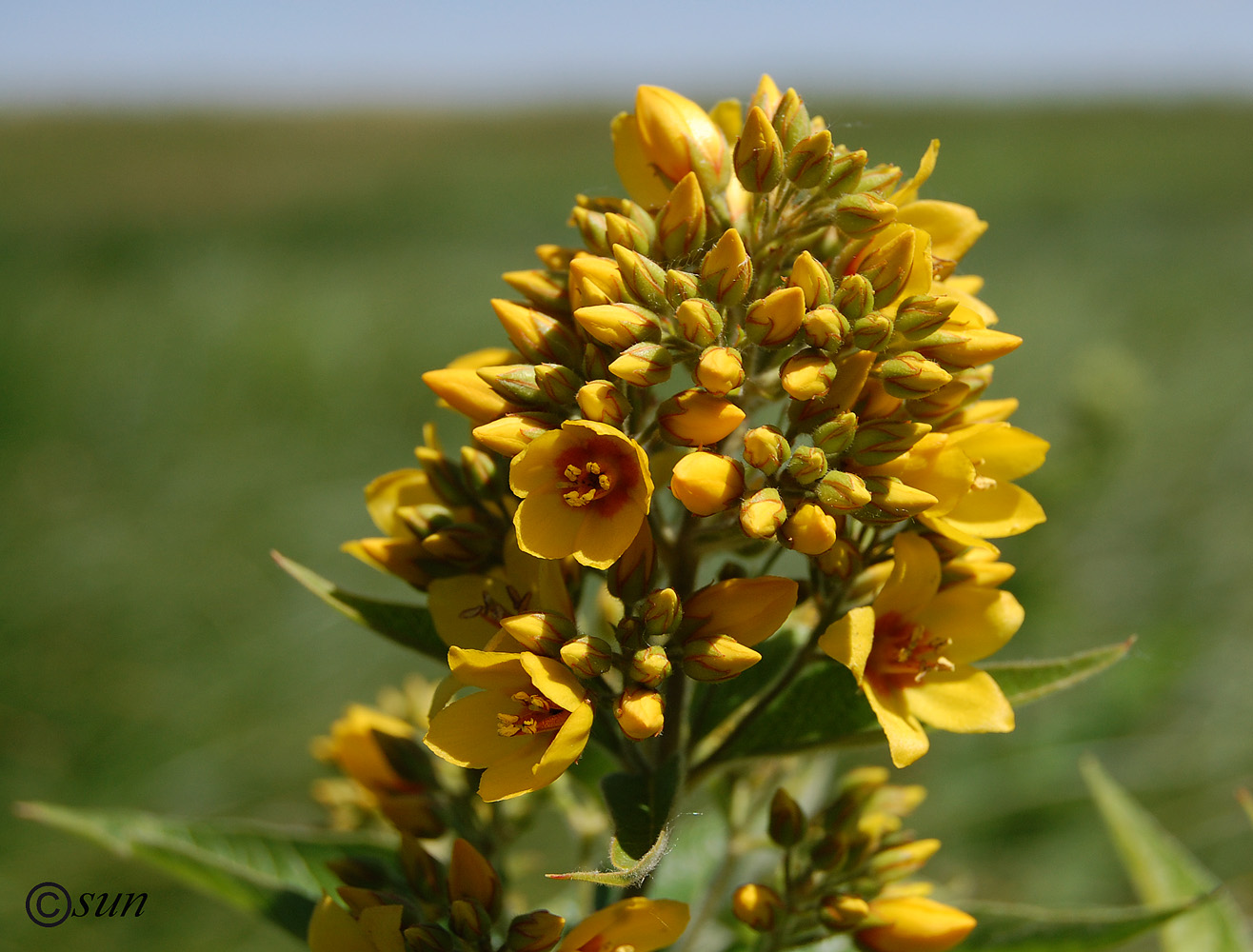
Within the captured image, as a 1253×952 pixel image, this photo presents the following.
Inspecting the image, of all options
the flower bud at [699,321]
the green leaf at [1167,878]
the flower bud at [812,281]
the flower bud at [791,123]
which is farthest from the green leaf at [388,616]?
the green leaf at [1167,878]

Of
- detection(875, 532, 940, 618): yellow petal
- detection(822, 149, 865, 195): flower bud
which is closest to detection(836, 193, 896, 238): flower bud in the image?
detection(822, 149, 865, 195): flower bud

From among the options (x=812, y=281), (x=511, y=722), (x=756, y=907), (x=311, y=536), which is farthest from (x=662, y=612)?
(x=311, y=536)

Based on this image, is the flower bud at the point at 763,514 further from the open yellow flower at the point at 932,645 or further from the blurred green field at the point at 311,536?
the blurred green field at the point at 311,536

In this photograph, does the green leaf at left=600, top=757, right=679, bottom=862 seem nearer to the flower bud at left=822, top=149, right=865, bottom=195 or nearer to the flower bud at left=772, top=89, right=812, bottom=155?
the flower bud at left=822, top=149, right=865, bottom=195

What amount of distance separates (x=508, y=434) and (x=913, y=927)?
1442 mm

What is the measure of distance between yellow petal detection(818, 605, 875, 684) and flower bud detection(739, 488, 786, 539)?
8.7 inches

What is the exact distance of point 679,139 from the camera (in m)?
2.09

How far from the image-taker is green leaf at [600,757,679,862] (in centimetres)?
A: 177

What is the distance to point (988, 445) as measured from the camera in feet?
6.75

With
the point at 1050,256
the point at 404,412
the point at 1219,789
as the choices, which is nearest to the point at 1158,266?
the point at 1050,256

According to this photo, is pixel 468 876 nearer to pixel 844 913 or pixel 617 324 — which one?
pixel 844 913

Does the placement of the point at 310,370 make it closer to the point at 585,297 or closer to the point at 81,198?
the point at 585,297

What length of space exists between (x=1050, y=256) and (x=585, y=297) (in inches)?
657

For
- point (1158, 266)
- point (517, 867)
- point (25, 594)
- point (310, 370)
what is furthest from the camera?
point (1158, 266)
